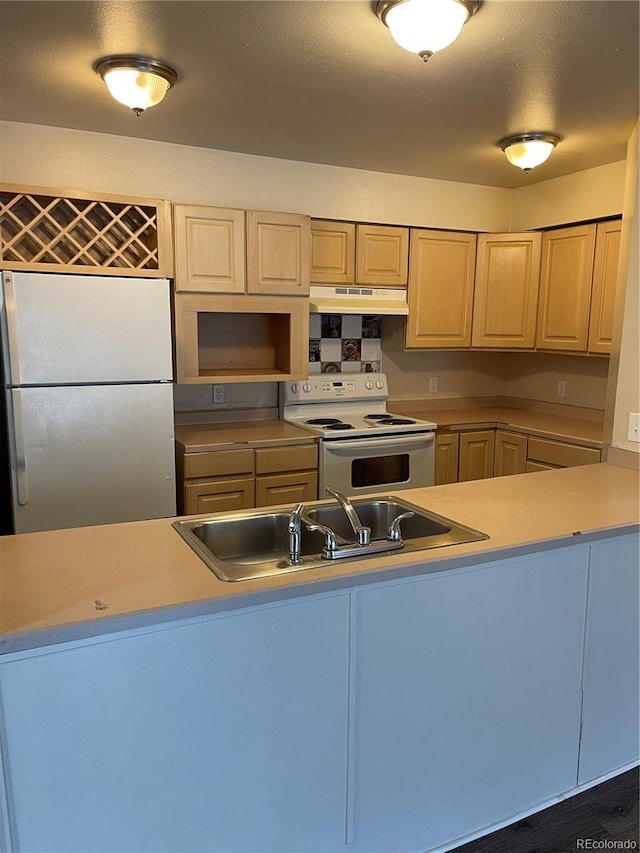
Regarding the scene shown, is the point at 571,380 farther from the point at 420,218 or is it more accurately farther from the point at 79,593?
the point at 79,593

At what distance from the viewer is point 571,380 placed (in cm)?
427

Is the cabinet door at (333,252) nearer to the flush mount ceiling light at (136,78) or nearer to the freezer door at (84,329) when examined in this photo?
the freezer door at (84,329)

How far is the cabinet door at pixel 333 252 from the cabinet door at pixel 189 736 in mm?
2596

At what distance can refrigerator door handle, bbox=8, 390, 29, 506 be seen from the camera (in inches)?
100

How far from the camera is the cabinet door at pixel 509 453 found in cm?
385

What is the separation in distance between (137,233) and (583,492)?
2.27 metres

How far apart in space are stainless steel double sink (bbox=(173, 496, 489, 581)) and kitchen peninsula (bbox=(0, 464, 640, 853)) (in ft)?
0.23

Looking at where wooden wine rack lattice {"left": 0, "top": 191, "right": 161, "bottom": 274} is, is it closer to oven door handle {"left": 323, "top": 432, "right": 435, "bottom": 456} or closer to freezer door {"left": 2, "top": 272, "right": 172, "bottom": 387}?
freezer door {"left": 2, "top": 272, "right": 172, "bottom": 387}

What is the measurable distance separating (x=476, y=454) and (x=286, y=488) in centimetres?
142

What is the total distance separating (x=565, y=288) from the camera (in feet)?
12.5

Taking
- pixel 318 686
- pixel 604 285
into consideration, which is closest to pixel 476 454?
pixel 604 285

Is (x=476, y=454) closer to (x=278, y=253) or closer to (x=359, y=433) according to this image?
(x=359, y=433)

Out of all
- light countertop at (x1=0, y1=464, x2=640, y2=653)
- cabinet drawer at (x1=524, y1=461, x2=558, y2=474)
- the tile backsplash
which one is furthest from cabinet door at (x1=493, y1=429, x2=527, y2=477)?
light countertop at (x1=0, y1=464, x2=640, y2=653)

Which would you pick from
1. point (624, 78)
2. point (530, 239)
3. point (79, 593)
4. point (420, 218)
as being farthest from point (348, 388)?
point (79, 593)
